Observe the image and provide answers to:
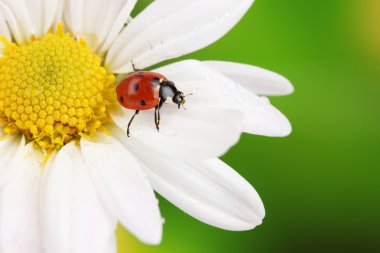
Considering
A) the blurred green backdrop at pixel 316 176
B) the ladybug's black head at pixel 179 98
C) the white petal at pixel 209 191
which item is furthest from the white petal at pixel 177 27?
the blurred green backdrop at pixel 316 176

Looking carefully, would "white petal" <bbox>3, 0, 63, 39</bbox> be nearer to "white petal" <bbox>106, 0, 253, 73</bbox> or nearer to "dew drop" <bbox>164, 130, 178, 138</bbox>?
"white petal" <bbox>106, 0, 253, 73</bbox>

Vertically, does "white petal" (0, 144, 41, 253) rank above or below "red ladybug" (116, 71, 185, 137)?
below

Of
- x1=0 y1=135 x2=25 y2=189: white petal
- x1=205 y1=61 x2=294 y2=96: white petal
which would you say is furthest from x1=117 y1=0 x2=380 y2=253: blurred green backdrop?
x1=0 y1=135 x2=25 y2=189: white petal

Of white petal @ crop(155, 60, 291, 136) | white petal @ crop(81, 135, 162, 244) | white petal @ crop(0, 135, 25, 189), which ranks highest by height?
white petal @ crop(155, 60, 291, 136)

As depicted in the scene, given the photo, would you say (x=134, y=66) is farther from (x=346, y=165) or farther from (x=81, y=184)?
(x=346, y=165)

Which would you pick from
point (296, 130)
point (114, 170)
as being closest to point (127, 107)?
point (114, 170)

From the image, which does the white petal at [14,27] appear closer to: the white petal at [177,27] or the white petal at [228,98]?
the white petal at [177,27]
